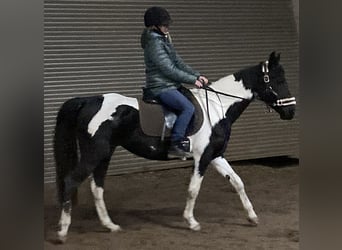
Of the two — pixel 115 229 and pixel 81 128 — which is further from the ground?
pixel 81 128

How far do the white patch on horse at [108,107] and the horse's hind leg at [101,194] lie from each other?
4 cm

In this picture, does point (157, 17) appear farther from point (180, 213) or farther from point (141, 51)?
point (180, 213)

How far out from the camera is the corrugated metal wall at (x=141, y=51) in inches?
27.4

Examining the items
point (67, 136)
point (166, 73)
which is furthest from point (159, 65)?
point (67, 136)

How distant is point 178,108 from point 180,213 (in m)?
0.12

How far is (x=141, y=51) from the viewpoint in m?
0.70

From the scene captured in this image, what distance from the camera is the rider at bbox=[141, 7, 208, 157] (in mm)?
700

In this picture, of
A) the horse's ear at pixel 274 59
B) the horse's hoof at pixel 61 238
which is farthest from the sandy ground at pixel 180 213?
the horse's ear at pixel 274 59

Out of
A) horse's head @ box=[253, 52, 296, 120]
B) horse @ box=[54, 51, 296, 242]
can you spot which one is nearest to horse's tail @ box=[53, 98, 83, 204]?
horse @ box=[54, 51, 296, 242]

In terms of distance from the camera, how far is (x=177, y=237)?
730 millimetres

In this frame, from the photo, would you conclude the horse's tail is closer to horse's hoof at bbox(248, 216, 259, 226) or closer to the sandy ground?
the sandy ground
